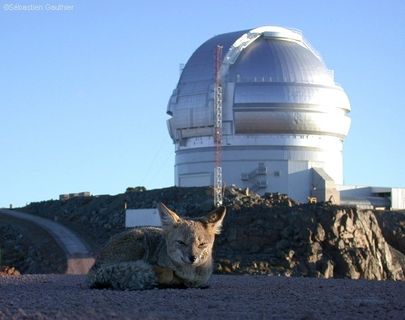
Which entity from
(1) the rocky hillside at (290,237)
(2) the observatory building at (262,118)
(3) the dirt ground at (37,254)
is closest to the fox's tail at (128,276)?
(1) the rocky hillside at (290,237)

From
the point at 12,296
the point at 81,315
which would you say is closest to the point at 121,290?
the point at 12,296

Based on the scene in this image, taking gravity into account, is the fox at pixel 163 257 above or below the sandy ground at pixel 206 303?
above

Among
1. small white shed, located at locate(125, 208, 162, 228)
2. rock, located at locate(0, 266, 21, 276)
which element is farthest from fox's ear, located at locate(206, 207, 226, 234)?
small white shed, located at locate(125, 208, 162, 228)

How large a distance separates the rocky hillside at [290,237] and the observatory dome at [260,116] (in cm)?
991

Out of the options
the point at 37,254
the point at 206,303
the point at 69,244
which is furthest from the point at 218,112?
the point at 206,303

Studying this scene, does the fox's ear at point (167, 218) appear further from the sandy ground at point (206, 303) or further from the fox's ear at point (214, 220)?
the sandy ground at point (206, 303)

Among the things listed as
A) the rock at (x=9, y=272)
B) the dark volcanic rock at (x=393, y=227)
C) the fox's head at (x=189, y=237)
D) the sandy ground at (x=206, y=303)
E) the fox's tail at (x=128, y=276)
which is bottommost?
the sandy ground at (x=206, y=303)

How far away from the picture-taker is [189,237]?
1137 centimetres

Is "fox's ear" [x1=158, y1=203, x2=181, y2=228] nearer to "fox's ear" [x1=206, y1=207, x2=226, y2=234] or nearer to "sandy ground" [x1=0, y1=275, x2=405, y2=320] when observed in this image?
"fox's ear" [x1=206, y1=207, x2=226, y2=234]

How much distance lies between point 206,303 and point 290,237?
119 ft

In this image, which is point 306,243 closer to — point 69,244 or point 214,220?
point 69,244

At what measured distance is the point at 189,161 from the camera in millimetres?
69812

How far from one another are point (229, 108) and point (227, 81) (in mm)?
2081

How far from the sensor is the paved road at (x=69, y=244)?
4172cm
